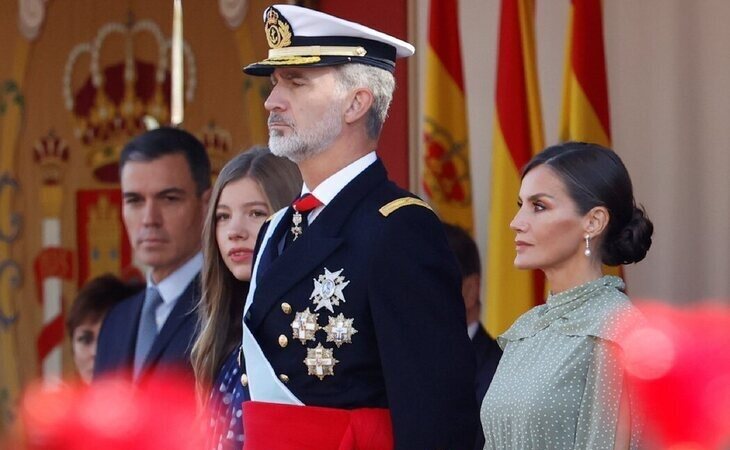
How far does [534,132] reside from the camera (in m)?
4.88

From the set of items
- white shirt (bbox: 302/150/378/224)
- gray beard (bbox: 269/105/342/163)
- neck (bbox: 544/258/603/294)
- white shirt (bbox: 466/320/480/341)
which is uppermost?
gray beard (bbox: 269/105/342/163)

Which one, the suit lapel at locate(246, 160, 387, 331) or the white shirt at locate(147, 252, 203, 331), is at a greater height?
the suit lapel at locate(246, 160, 387, 331)

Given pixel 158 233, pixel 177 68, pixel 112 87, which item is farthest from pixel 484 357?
pixel 112 87

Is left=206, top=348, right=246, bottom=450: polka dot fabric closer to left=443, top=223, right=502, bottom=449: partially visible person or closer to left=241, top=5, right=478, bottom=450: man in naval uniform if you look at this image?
left=241, top=5, right=478, bottom=450: man in naval uniform

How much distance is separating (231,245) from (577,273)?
2.78 ft

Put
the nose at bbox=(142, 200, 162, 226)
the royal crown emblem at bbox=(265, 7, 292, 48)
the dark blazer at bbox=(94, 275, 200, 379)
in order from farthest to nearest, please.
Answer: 1. the nose at bbox=(142, 200, 162, 226)
2. the dark blazer at bbox=(94, 275, 200, 379)
3. the royal crown emblem at bbox=(265, 7, 292, 48)

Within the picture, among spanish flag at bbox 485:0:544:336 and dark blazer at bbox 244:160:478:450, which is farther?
spanish flag at bbox 485:0:544:336

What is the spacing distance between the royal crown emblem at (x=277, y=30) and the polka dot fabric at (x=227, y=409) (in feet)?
2.42

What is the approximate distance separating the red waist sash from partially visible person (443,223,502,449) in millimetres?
1330

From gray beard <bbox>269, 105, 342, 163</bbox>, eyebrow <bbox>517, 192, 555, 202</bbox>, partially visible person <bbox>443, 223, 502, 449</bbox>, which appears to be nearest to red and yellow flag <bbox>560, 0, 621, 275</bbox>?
partially visible person <bbox>443, 223, 502, 449</bbox>

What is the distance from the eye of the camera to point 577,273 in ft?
10.5

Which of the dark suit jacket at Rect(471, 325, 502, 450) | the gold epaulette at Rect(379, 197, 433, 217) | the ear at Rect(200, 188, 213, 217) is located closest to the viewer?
the gold epaulette at Rect(379, 197, 433, 217)

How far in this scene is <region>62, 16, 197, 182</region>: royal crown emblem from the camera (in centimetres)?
630

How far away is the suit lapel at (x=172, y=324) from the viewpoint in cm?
398
